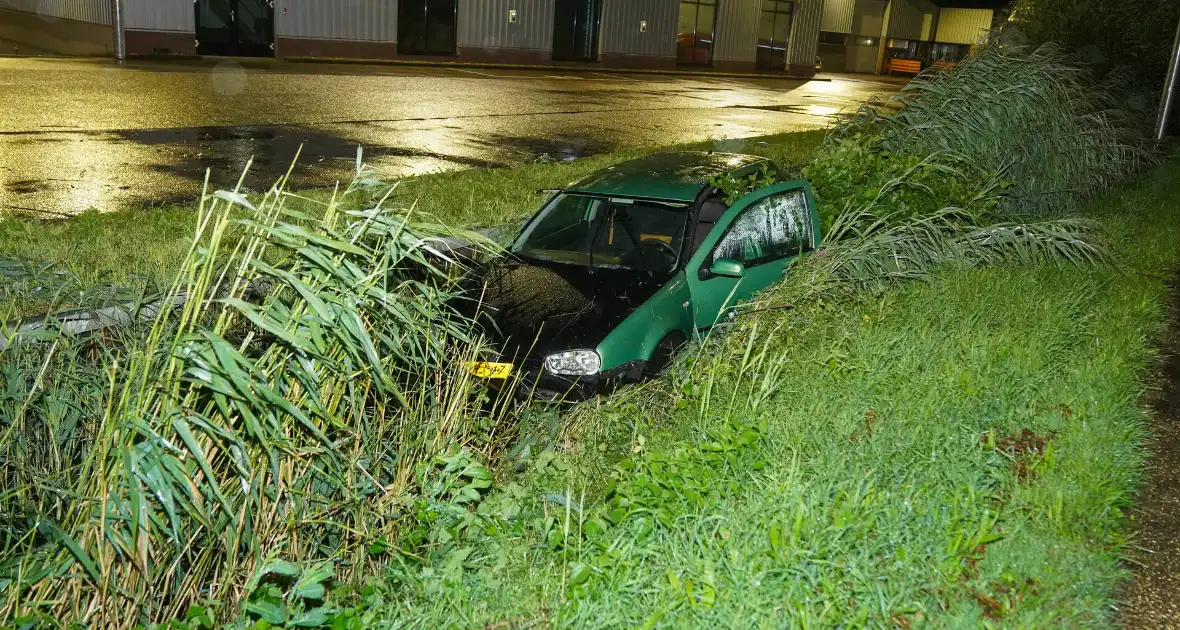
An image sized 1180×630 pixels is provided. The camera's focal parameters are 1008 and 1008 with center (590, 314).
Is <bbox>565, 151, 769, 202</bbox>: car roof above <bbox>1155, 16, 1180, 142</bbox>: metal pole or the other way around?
the other way around

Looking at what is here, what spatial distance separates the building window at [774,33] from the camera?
47.3 meters

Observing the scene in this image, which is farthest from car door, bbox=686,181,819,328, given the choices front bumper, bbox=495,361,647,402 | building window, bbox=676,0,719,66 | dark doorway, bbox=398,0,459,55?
building window, bbox=676,0,719,66

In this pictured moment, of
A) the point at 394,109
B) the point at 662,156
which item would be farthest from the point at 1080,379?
the point at 394,109

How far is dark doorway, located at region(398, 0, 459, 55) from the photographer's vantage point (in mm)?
34344

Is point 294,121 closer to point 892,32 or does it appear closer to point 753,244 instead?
point 753,244

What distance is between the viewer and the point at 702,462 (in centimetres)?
425

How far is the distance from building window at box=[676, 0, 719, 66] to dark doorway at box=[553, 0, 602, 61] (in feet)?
14.8

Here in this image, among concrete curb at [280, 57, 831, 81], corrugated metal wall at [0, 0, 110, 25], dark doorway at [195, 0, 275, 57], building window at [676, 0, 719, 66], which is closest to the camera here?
dark doorway at [195, 0, 275, 57]

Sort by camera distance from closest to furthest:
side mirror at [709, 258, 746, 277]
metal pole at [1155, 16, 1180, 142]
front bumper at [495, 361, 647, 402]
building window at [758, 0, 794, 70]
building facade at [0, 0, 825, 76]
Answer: front bumper at [495, 361, 647, 402], side mirror at [709, 258, 746, 277], metal pole at [1155, 16, 1180, 142], building facade at [0, 0, 825, 76], building window at [758, 0, 794, 70]

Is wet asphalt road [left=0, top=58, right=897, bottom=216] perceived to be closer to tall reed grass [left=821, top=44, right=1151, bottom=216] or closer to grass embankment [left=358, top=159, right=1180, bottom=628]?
grass embankment [left=358, top=159, right=1180, bottom=628]

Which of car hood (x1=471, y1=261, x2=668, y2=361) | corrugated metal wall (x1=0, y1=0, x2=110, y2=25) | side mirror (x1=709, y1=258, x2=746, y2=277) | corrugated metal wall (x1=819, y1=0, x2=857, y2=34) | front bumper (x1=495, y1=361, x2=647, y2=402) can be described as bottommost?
front bumper (x1=495, y1=361, x2=647, y2=402)

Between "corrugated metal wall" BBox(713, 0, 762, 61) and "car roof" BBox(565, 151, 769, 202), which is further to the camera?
"corrugated metal wall" BBox(713, 0, 762, 61)

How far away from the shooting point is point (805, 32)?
49406 millimetres

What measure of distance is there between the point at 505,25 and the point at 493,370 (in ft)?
110
